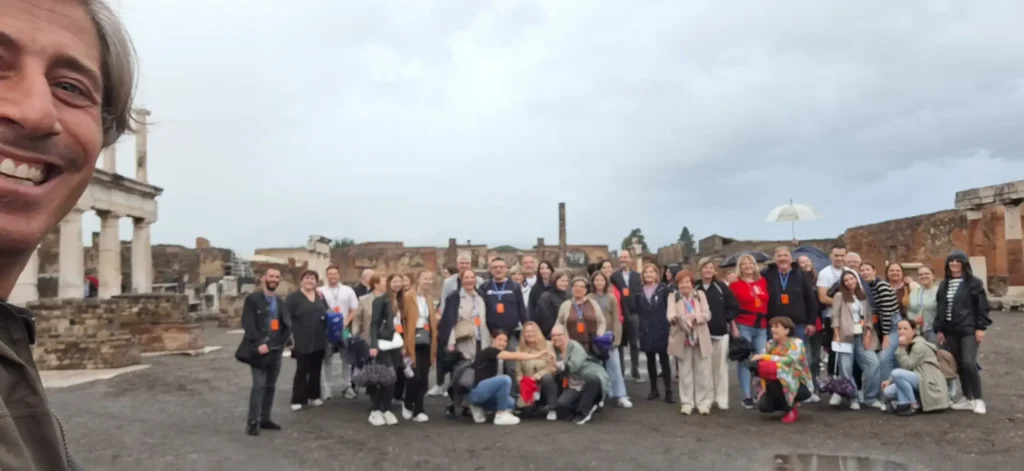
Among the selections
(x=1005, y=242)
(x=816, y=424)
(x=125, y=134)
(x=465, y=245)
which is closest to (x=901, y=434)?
(x=816, y=424)

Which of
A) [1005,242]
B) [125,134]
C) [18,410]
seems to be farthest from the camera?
[1005,242]

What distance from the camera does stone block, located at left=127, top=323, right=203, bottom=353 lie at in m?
15.4

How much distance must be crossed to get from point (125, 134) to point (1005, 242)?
27.0m

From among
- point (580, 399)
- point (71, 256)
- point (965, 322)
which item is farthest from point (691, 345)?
point (71, 256)

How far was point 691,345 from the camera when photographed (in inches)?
320

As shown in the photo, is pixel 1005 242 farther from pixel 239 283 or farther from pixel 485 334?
pixel 239 283

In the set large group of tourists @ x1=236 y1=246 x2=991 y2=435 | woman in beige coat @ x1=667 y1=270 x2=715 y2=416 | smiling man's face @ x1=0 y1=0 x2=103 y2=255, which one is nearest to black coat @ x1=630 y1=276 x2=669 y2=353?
large group of tourists @ x1=236 y1=246 x2=991 y2=435

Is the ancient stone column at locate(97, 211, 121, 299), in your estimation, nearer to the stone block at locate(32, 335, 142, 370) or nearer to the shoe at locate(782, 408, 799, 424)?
the stone block at locate(32, 335, 142, 370)

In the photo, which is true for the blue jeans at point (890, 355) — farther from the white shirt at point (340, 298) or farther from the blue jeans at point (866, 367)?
the white shirt at point (340, 298)

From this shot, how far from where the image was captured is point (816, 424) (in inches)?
283

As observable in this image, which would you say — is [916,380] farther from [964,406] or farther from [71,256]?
[71,256]

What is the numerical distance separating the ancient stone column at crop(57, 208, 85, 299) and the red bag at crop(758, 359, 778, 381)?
47.1ft

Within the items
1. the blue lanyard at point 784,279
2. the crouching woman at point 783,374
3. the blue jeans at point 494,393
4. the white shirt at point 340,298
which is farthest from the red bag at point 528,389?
the blue lanyard at point 784,279

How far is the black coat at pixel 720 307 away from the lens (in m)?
8.21
